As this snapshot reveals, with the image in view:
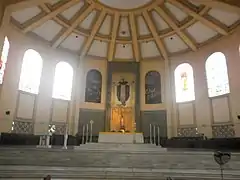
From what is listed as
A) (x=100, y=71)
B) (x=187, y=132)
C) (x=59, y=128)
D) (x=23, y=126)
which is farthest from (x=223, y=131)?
(x=23, y=126)

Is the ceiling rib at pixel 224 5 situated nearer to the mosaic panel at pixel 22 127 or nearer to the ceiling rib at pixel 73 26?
the ceiling rib at pixel 73 26

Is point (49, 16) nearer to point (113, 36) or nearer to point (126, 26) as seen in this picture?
point (113, 36)

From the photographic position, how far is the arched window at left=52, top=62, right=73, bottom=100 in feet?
50.3

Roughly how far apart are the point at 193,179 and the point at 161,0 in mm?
11489

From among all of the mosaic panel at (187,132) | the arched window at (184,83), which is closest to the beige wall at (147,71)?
the arched window at (184,83)

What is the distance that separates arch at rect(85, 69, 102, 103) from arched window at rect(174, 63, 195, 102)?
5885 mm

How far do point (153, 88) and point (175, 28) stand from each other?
15.3 feet

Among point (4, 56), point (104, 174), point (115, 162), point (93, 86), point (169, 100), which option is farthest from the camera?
point (93, 86)

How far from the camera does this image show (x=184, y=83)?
16.0m

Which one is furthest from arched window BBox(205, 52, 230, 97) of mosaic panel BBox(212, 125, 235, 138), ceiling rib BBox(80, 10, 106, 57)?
ceiling rib BBox(80, 10, 106, 57)

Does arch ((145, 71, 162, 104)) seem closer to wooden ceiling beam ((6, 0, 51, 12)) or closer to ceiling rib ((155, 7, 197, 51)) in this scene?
ceiling rib ((155, 7, 197, 51))

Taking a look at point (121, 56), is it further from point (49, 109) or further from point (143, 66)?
point (49, 109)

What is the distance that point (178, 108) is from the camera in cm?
1546

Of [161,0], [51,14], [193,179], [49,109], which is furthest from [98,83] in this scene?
[193,179]
